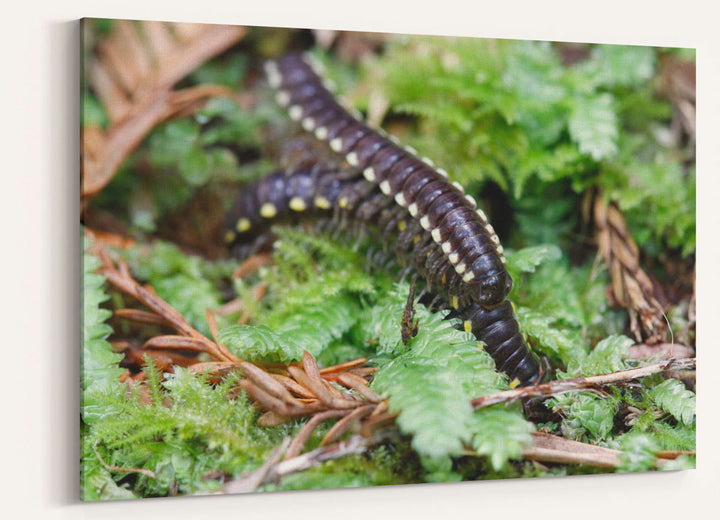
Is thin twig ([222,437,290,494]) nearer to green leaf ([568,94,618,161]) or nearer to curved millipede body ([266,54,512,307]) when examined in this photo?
curved millipede body ([266,54,512,307])

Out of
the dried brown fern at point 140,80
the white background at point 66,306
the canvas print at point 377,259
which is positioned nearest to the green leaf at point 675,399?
the canvas print at point 377,259

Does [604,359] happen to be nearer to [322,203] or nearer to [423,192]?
[423,192]

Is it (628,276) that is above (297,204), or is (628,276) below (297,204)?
below

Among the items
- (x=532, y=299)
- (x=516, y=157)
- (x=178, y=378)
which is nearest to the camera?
(x=178, y=378)

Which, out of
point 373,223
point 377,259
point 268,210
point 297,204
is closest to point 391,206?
point 373,223
